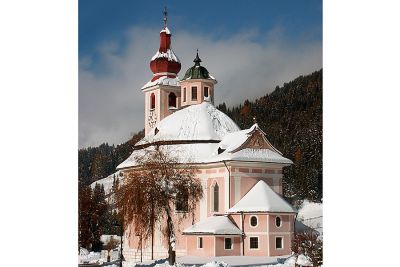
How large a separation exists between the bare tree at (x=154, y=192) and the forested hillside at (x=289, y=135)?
28 cm

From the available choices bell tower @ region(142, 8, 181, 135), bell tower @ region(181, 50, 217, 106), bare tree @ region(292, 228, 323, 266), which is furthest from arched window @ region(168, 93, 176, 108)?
bare tree @ region(292, 228, 323, 266)

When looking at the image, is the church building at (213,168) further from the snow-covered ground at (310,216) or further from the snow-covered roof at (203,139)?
the snow-covered ground at (310,216)

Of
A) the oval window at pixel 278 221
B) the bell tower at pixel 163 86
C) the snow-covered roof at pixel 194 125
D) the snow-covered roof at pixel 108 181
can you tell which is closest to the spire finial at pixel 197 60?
the bell tower at pixel 163 86

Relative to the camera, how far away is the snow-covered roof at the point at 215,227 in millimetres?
8102

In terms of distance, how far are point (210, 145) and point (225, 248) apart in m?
2.13

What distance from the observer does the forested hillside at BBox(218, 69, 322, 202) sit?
267 inches

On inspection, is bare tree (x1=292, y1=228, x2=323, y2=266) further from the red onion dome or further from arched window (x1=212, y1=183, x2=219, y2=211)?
the red onion dome

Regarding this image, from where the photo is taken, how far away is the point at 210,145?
957 cm

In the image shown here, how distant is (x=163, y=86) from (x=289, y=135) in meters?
1.90

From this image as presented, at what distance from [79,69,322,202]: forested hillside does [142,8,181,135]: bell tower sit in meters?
0.51

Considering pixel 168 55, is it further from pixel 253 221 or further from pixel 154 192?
pixel 253 221

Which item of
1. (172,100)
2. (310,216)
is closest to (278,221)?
(310,216)

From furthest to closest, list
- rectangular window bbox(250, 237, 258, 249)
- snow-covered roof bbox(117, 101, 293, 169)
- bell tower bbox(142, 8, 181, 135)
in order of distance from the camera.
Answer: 1. snow-covered roof bbox(117, 101, 293, 169)
2. rectangular window bbox(250, 237, 258, 249)
3. bell tower bbox(142, 8, 181, 135)
